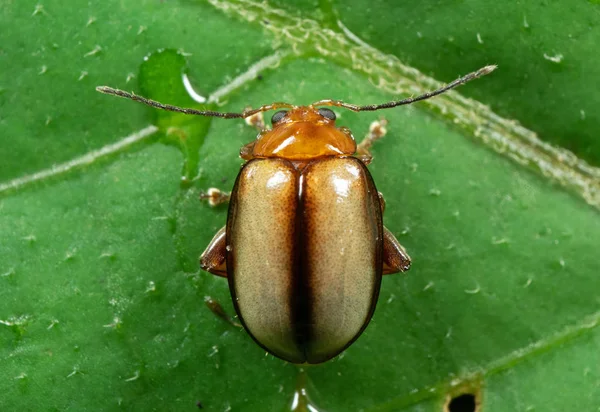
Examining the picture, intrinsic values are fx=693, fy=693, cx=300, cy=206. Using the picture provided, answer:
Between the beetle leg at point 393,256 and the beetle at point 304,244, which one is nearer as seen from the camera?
the beetle at point 304,244

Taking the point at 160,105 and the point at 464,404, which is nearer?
the point at 160,105

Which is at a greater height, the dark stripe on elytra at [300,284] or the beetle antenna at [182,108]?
the beetle antenna at [182,108]

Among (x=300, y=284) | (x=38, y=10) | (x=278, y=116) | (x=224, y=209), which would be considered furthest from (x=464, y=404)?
(x=38, y=10)

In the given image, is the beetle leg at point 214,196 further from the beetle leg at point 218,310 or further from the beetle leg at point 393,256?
the beetle leg at point 393,256

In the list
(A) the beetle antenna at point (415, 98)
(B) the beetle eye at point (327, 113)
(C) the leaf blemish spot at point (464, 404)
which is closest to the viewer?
(A) the beetle antenna at point (415, 98)

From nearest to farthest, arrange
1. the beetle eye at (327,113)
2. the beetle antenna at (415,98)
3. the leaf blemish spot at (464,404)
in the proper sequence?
Answer: the beetle antenna at (415,98), the beetle eye at (327,113), the leaf blemish spot at (464,404)

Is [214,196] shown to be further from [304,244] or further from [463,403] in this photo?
[463,403]

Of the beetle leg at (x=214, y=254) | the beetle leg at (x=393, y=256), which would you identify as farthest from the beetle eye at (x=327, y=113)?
the beetle leg at (x=214, y=254)

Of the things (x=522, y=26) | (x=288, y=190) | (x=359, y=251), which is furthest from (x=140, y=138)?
(x=522, y=26)
